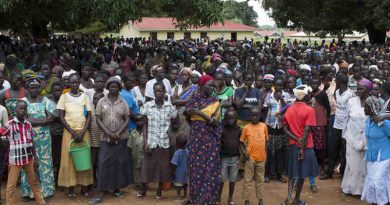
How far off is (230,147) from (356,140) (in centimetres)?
171

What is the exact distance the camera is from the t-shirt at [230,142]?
5863 millimetres

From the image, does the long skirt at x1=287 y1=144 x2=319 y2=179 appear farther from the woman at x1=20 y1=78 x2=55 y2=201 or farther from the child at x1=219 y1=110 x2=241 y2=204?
the woman at x1=20 y1=78 x2=55 y2=201

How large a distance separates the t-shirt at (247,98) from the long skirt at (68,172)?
216cm

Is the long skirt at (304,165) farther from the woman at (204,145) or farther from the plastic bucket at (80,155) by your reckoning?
the plastic bucket at (80,155)

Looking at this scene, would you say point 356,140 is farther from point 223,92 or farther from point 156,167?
point 156,167

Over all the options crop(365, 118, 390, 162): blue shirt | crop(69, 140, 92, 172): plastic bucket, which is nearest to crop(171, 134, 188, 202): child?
crop(69, 140, 92, 172): plastic bucket

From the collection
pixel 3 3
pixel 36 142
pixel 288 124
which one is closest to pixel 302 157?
pixel 288 124

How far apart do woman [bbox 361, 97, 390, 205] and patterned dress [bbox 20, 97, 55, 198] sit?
3.86 meters

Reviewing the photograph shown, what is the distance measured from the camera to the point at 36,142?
598 centimetres

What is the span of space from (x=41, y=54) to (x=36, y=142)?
25.7 feet

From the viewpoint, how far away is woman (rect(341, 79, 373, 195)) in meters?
6.09

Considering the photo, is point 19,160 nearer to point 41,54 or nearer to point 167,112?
point 167,112

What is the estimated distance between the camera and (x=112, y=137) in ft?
19.5

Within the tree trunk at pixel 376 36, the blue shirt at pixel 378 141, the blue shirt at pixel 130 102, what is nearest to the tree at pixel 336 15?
the tree trunk at pixel 376 36
